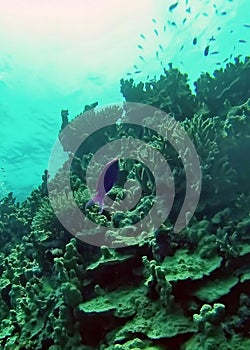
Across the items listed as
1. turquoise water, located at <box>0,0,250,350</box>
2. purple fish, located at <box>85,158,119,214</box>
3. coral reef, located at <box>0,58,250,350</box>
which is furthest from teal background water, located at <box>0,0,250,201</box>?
purple fish, located at <box>85,158,119,214</box>

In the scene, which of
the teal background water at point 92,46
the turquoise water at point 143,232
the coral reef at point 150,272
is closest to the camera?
the coral reef at point 150,272

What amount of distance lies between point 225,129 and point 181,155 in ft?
2.22

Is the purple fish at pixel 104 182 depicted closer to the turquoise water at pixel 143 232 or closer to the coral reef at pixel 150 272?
the turquoise water at pixel 143 232

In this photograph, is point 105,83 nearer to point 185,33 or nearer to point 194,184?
point 185,33

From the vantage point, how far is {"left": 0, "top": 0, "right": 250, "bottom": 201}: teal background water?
1449 centimetres

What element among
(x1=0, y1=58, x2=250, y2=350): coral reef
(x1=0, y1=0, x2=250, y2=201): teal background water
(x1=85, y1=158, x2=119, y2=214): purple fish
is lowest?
(x1=0, y1=58, x2=250, y2=350): coral reef

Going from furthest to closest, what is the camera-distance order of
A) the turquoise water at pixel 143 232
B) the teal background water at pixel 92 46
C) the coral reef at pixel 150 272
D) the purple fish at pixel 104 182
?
the teal background water at pixel 92 46 → the purple fish at pixel 104 182 → the turquoise water at pixel 143 232 → the coral reef at pixel 150 272

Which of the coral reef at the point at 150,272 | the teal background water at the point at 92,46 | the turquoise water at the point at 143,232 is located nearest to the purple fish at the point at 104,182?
the turquoise water at the point at 143,232

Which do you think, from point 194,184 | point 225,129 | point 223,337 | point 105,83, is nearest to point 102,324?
point 223,337

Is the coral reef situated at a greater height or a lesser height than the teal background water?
lesser

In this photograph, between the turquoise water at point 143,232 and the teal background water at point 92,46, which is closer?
the turquoise water at point 143,232

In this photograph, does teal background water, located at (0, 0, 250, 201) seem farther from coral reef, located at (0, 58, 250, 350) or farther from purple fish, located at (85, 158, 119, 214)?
purple fish, located at (85, 158, 119, 214)

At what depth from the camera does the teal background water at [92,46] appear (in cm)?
1449

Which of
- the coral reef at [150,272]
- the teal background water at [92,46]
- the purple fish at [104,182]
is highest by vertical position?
the teal background water at [92,46]
